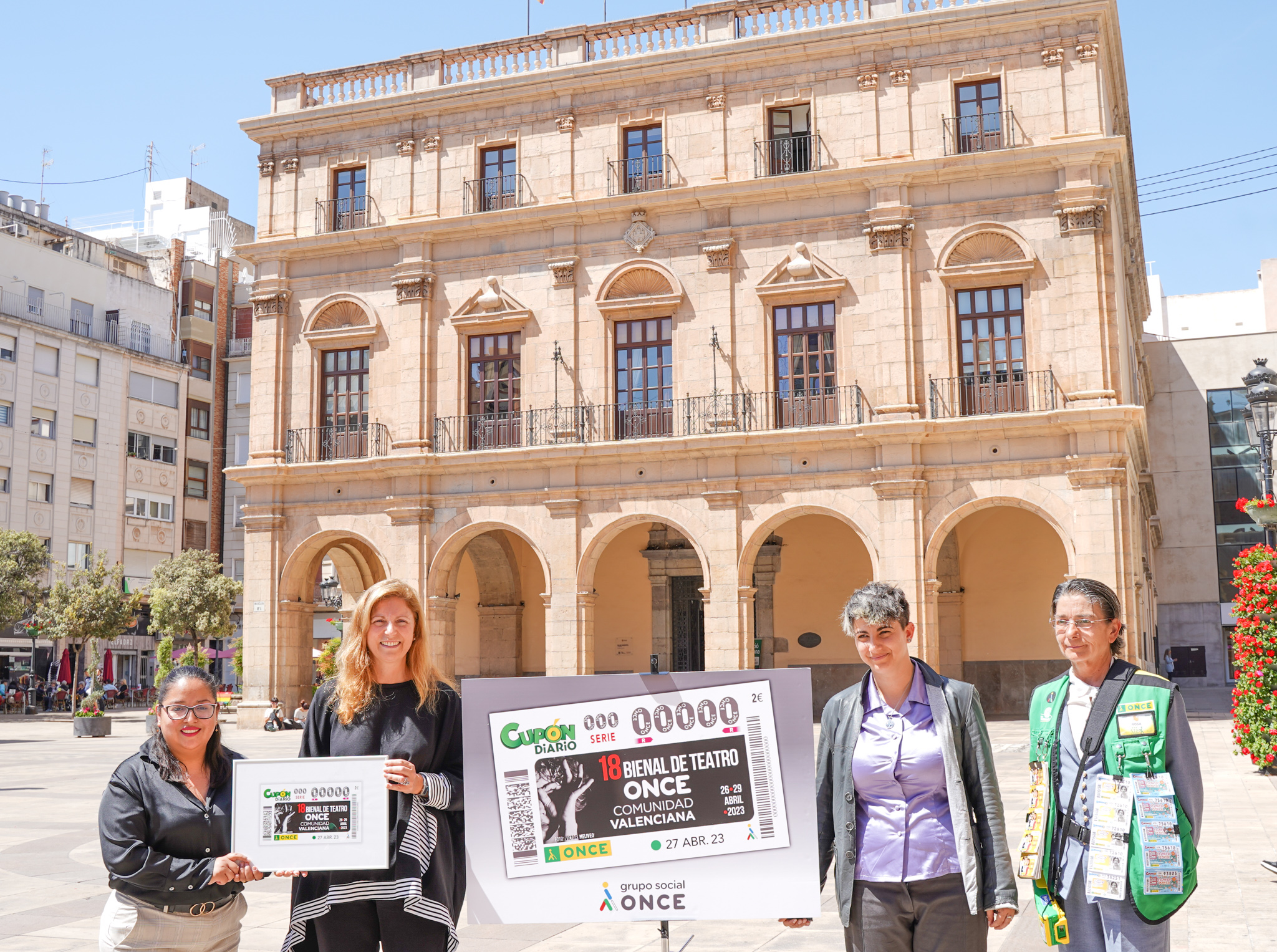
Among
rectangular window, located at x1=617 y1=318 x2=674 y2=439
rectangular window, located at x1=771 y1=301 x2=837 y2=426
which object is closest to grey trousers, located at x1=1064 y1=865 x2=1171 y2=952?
rectangular window, located at x1=771 y1=301 x2=837 y2=426

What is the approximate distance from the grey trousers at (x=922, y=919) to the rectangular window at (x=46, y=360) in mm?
50140

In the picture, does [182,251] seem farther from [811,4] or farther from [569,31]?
[811,4]

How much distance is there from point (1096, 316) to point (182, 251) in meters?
45.9

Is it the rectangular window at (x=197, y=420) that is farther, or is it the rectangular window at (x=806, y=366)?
the rectangular window at (x=197, y=420)

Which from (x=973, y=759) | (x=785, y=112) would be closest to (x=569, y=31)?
(x=785, y=112)

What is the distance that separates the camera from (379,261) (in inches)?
1182

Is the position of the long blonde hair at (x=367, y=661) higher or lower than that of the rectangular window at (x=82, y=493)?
lower

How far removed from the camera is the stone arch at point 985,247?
2519cm

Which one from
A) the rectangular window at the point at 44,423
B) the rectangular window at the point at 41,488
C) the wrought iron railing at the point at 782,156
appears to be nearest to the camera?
the wrought iron railing at the point at 782,156

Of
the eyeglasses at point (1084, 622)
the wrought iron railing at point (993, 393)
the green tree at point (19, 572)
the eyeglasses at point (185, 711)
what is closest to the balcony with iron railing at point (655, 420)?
the wrought iron railing at point (993, 393)

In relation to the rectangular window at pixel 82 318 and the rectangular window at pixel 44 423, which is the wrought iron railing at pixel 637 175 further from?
the rectangular window at pixel 82 318

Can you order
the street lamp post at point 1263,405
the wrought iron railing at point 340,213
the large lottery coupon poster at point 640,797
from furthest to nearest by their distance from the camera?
1. the wrought iron railing at point 340,213
2. the street lamp post at point 1263,405
3. the large lottery coupon poster at point 640,797

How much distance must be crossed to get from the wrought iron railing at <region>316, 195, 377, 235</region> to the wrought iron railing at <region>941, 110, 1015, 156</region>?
14041 mm

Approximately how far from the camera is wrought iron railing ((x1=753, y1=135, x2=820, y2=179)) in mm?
27047
